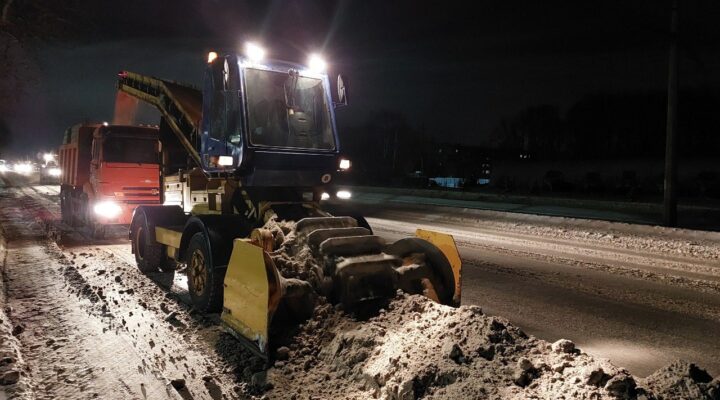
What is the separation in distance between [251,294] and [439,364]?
202cm

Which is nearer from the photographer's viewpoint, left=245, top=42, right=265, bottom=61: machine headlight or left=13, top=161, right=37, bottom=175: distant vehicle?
left=245, top=42, right=265, bottom=61: machine headlight

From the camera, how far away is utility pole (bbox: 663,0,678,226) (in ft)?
53.1

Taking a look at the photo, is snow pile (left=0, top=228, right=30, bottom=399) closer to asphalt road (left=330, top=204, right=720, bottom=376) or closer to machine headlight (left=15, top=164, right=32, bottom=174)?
asphalt road (left=330, top=204, right=720, bottom=376)

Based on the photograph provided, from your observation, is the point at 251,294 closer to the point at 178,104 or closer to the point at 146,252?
the point at 146,252

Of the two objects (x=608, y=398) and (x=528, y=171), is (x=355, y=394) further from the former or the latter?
(x=528, y=171)

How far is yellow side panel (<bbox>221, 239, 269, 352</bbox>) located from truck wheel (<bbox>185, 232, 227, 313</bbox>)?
547 millimetres

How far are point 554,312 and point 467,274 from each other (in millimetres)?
2443

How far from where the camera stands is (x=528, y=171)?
1832 inches

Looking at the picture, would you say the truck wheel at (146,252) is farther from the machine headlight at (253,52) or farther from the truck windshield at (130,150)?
the truck windshield at (130,150)

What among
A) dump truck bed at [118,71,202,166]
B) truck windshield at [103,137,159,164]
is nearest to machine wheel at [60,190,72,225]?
truck windshield at [103,137,159,164]

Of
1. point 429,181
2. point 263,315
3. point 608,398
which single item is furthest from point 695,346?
point 429,181

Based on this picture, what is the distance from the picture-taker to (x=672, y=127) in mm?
16406

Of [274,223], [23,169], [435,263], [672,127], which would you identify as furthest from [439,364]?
[23,169]

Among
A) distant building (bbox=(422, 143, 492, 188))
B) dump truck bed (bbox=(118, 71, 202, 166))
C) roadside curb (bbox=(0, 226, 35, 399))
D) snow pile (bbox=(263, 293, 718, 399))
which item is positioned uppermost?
distant building (bbox=(422, 143, 492, 188))
